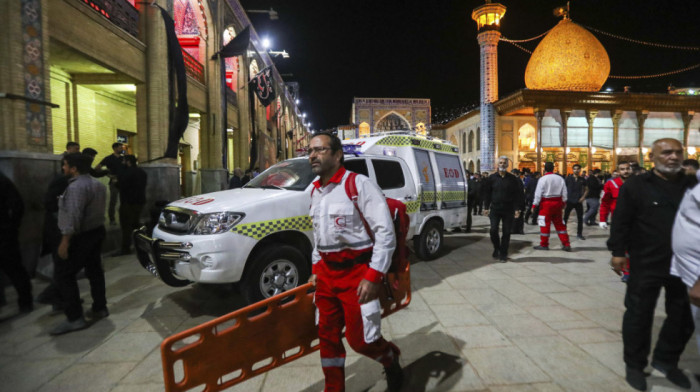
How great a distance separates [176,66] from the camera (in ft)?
34.9

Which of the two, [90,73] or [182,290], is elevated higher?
[90,73]

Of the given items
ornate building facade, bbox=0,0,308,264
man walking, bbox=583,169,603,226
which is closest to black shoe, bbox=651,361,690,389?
ornate building facade, bbox=0,0,308,264

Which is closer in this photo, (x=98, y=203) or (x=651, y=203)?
(x=651, y=203)

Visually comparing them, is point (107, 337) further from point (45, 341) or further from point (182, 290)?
point (182, 290)

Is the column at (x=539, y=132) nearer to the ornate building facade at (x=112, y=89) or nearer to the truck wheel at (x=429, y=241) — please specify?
the ornate building facade at (x=112, y=89)

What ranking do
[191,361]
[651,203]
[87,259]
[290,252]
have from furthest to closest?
[290,252], [87,259], [651,203], [191,361]

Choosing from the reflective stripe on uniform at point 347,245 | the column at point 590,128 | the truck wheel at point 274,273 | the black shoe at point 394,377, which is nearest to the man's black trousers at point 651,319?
the black shoe at point 394,377

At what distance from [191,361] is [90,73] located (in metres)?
11.2

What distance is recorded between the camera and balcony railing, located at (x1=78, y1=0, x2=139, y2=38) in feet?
27.2

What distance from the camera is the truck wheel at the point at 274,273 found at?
4.07m

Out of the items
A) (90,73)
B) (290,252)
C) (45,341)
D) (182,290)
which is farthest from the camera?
(90,73)

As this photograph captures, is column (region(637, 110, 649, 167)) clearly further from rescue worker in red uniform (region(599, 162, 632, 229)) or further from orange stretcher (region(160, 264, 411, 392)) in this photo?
orange stretcher (region(160, 264, 411, 392))

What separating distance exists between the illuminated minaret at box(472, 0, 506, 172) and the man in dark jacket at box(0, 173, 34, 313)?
27.5 meters

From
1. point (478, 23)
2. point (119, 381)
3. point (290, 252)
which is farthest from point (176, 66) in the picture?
point (478, 23)
